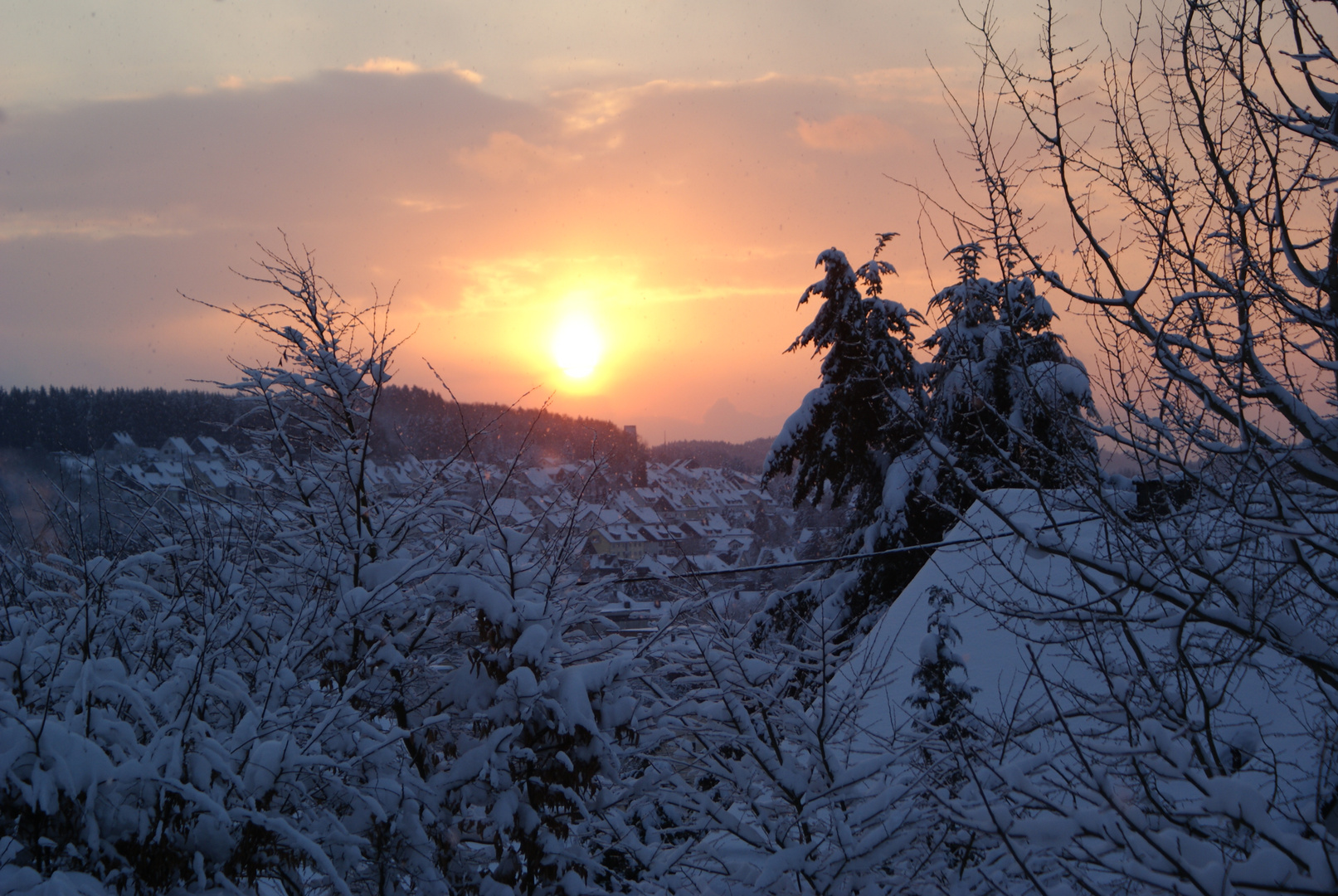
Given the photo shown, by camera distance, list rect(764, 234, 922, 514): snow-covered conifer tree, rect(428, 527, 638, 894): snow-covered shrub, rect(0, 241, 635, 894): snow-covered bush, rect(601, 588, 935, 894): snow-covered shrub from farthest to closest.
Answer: rect(764, 234, 922, 514): snow-covered conifer tree
rect(428, 527, 638, 894): snow-covered shrub
rect(601, 588, 935, 894): snow-covered shrub
rect(0, 241, 635, 894): snow-covered bush

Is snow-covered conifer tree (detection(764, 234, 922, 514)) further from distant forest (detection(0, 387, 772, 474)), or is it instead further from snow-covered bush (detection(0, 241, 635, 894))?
snow-covered bush (detection(0, 241, 635, 894))

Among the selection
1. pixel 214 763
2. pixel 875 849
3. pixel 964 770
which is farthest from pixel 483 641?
pixel 964 770

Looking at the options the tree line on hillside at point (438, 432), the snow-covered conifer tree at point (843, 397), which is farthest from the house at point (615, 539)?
the snow-covered conifer tree at point (843, 397)

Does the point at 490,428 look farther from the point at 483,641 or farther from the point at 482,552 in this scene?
the point at 483,641

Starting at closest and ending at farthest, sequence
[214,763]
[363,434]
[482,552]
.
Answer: [214,763], [482,552], [363,434]

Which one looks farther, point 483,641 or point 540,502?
point 540,502

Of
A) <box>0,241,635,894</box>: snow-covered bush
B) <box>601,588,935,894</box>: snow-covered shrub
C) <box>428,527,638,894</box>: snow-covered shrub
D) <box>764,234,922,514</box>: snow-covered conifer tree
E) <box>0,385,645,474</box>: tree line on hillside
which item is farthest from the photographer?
<box>764,234,922,514</box>: snow-covered conifer tree

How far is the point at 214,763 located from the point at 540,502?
3.08m

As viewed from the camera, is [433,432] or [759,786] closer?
[759,786]

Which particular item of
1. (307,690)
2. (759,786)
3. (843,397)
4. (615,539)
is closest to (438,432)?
(615,539)

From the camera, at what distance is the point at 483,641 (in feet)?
16.0

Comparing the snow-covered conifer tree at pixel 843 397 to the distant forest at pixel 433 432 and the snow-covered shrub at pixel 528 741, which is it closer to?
the distant forest at pixel 433 432

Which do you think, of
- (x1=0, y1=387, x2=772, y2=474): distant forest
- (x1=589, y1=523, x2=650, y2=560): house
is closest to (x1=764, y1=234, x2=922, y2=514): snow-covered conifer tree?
(x1=0, y1=387, x2=772, y2=474): distant forest

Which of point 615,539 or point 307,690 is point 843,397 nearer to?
point 615,539
